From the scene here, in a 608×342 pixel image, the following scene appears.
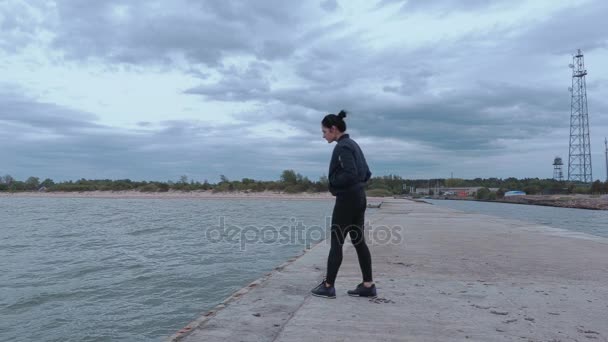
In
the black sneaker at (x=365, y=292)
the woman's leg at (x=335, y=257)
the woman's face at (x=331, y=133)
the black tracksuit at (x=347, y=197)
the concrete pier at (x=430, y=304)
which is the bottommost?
the concrete pier at (x=430, y=304)

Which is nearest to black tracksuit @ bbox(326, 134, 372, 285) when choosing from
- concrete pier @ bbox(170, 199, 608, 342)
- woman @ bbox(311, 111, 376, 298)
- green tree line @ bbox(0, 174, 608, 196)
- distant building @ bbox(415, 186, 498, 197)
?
woman @ bbox(311, 111, 376, 298)

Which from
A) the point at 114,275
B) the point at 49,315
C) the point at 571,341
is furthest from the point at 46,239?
the point at 571,341

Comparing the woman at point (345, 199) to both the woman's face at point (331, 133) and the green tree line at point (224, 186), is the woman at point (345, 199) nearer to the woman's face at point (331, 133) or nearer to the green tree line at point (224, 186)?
the woman's face at point (331, 133)

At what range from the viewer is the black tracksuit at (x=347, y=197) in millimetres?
4137

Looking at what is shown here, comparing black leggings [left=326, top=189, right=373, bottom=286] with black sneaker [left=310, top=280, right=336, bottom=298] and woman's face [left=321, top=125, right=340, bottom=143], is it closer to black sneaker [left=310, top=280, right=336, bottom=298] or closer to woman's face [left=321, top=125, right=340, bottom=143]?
black sneaker [left=310, top=280, right=336, bottom=298]

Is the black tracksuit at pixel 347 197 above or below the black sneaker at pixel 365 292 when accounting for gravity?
above

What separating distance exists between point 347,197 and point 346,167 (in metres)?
0.29

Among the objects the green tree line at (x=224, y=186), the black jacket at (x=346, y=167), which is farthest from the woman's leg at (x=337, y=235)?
the green tree line at (x=224, y=186)

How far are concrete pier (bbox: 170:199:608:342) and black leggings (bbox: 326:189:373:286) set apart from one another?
0.90 feet

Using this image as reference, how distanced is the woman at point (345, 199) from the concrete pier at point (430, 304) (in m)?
0.17

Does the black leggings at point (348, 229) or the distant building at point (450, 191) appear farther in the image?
the distant building at point (450, 191)

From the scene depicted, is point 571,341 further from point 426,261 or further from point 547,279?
point 426,261

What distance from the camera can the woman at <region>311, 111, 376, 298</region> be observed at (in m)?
4.15

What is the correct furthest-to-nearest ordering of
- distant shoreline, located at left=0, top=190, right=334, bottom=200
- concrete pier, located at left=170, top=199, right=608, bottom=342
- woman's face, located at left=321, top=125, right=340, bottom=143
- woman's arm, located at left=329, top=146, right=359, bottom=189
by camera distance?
distant shoreline, located at left=0, top=190, right=334, bottom=200, woman's face, located at left=321, top=125, right=340, bottom=143, woman's arm, located at left=329, top=146, right=359, bottom=189, concrete pier, located at left=170, top=199, right=608, bottom=342
